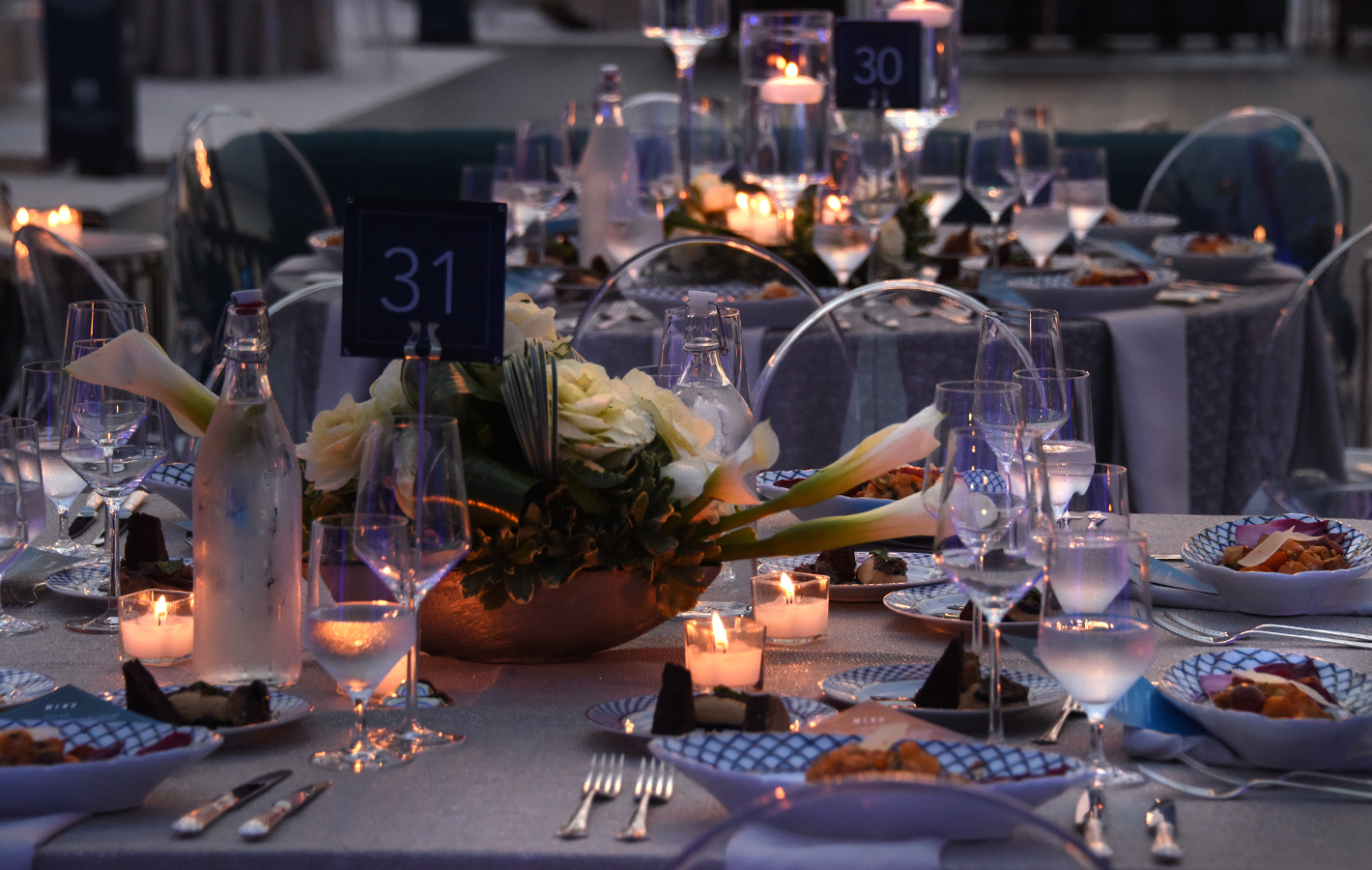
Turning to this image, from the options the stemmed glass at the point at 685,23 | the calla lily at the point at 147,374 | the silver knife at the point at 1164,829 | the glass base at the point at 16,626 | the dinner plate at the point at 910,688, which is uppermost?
the stemmed glass at the point at 685,23

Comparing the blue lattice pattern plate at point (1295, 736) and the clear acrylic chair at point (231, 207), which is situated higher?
the clear acrylic chair at point (231, 207)

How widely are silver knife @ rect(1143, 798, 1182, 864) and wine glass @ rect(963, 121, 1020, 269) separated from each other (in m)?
2.26

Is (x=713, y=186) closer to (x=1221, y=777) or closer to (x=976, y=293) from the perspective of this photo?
(x=976, y=293)

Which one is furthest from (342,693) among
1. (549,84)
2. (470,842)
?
(549,84)

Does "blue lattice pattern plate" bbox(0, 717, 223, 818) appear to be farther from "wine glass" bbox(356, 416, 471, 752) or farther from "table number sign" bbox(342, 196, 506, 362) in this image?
"table number sign" bbox(342, 196, 506, 362)

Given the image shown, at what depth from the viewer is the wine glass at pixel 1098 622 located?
1.06 metres

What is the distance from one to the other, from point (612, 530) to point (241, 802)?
14.7 inches

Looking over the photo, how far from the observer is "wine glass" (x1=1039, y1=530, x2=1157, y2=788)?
1.06m

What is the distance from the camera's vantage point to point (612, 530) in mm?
1319

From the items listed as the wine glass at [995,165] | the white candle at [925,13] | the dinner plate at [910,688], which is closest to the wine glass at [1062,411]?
the dinner plate at [910,688]

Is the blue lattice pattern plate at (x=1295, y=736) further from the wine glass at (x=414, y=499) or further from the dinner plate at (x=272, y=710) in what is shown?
the dinner plate at (x=272, y=710)

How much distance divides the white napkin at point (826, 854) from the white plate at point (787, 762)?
0.04m

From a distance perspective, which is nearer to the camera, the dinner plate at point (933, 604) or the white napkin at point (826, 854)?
the white napkin at point (826, 854)

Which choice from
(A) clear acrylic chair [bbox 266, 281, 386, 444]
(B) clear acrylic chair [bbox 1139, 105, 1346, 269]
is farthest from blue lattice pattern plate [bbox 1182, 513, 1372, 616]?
(B) clear acrylic chair [bbox 1139, 105, 1346, 269]
